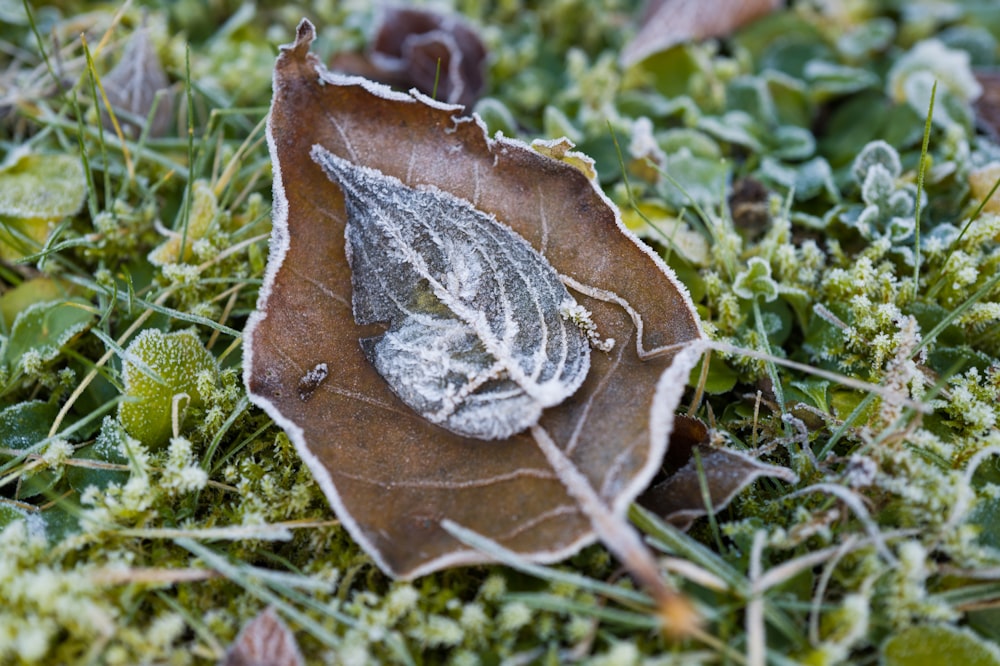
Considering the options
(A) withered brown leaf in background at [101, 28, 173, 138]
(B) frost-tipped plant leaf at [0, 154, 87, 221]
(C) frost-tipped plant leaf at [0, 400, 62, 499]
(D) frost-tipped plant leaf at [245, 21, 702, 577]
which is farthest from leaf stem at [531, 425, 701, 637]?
(A) withered brown leaf in background at [101, 28, 173, 138]

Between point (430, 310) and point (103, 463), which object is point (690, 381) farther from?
point (103, 463)

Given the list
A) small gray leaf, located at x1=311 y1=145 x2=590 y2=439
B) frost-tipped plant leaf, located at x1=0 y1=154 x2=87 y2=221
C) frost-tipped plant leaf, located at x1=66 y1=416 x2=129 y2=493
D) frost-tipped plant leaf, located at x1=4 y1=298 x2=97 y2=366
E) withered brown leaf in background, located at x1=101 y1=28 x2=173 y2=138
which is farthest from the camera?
withered brown leaf in background, located at x1=101 y1=28 x2=173 y2=138

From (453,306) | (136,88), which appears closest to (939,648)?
(453,306)

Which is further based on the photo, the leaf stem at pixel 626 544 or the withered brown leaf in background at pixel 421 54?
the withered brown leaf in background at pixel 421 54

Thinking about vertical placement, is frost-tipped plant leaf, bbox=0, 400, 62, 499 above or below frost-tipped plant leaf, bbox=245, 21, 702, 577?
below

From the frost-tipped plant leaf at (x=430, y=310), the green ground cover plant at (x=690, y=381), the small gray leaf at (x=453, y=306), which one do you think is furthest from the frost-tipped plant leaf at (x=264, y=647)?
the small gray leaf at (x=453, y=306)

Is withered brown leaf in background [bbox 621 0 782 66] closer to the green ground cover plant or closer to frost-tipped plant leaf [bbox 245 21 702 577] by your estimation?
the green ground cover plant

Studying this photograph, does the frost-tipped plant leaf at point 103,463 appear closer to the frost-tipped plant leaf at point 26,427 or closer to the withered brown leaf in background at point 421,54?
the frost-tipped plant leaf at point 26,427
